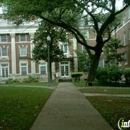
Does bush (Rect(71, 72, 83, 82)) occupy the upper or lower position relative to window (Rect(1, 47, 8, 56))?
lower

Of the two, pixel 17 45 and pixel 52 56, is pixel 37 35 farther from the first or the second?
pixel 17 45

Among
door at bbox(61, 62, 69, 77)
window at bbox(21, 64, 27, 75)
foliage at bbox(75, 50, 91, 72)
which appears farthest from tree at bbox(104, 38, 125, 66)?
window at bbox(21, 64, 27, 75)

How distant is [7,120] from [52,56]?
3052 centimetres

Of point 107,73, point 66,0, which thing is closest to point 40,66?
point 107,73

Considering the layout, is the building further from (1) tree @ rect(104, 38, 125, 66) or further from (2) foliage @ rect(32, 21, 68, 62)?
(1) tree @ rect(104, 38, 125, 66)

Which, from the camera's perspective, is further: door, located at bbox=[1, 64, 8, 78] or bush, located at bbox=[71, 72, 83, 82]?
door, located at bbox=[1, 64, 8, 78]

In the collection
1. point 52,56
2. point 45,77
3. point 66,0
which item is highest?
point 66,0

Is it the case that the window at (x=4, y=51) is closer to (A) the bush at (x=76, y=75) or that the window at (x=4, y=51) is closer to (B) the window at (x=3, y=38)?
(B) the window at (x=3, y=38)

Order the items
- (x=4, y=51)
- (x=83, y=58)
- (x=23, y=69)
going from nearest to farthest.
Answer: (x=83, y=58)
(x=23, y=69)
(x=4, y=51)

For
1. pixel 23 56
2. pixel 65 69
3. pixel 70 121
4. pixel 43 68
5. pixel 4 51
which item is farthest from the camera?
pixel 4 51

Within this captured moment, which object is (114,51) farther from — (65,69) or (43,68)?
(43,68)

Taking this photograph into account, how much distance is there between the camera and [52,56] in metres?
38.0

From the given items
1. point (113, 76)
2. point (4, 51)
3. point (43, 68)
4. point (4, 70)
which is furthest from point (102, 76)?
point (4, 51)

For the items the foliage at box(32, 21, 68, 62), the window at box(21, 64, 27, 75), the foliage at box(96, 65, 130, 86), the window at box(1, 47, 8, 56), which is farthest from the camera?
the window at box(1, 47, 8, 56)
